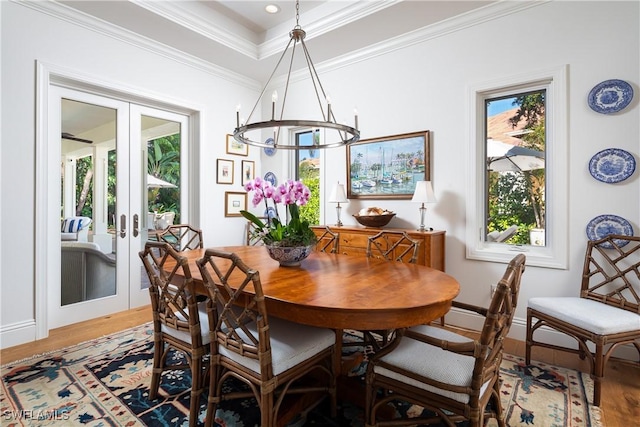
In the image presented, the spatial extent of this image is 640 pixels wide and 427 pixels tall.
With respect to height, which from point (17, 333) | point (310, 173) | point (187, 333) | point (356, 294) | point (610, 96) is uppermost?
point (610, 96)

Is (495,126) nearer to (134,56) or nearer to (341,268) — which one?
(341,268)

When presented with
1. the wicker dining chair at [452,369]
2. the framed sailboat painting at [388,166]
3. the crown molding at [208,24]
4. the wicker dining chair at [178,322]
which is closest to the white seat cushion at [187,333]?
the wicker dining chair at [178,322]

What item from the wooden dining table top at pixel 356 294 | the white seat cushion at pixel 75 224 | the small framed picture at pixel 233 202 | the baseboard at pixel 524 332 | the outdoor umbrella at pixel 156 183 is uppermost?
the outdoor umbrella at pixel 156 183

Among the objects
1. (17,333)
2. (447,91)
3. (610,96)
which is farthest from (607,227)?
(17,333)

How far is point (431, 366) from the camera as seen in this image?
1340mm

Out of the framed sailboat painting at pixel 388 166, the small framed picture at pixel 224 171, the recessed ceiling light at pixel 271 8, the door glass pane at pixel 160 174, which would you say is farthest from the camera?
the small framed picture at pixel 224 171

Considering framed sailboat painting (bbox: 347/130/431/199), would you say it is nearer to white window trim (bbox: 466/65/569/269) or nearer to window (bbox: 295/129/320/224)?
white window trim (bbox: 466/65/569/269)

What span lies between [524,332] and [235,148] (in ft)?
12.9

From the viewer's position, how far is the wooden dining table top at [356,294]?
4.27 feet

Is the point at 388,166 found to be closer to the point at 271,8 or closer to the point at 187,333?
the point at 271,8

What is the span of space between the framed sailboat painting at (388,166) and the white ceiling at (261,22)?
42.8 inches

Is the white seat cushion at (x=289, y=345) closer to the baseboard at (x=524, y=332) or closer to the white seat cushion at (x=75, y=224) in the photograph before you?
the baseboard at (x=524, y=332)

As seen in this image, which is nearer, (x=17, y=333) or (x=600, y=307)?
(x=600, y=307)

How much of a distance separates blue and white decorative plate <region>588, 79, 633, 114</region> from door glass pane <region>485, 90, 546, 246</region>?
392 millimetres
